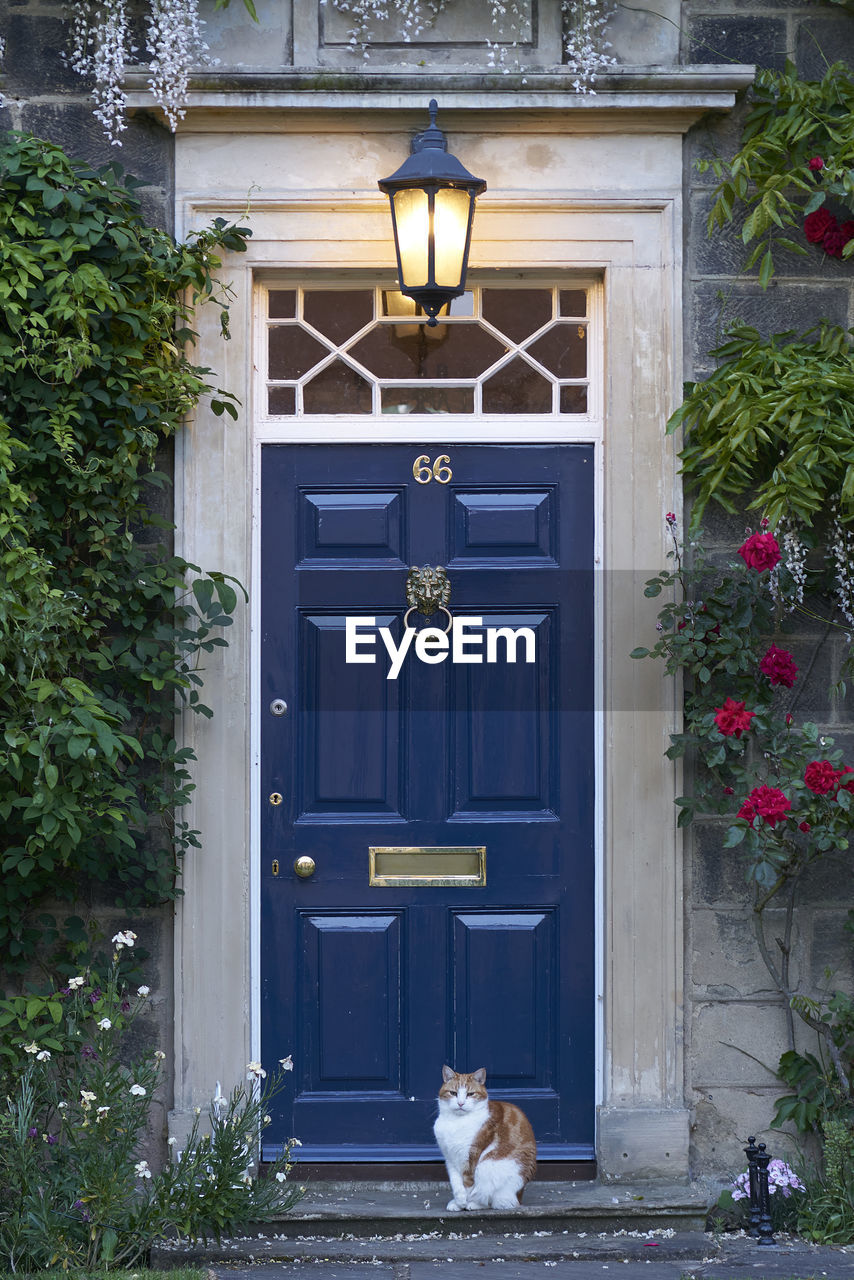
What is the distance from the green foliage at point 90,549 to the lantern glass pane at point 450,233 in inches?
27.3

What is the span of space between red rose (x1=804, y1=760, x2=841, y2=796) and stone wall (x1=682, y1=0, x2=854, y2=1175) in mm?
490

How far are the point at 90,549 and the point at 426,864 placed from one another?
5.16ft

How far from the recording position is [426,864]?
4.51m

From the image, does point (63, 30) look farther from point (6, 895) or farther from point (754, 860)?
point (754, 860)

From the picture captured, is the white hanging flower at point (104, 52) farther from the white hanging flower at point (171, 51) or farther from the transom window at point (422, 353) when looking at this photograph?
the transom window at point (422, 353)

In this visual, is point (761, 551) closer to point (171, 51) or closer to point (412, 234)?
point (412, 234)

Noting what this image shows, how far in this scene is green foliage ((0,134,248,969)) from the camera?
3945 mm

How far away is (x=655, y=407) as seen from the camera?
175 inches

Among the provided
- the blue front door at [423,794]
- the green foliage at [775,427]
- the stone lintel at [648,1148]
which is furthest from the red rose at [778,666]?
the stone lintel at [648,1148]

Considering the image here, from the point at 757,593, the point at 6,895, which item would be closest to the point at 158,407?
the point at 6,895

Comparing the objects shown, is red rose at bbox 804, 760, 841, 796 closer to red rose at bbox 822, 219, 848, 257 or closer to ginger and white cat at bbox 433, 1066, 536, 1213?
ginger and white cat at bbox 433, 1066, 536, 1213
